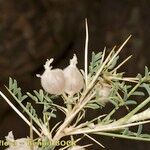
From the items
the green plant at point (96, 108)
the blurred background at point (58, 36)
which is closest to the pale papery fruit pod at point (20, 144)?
the green plant at point (96, 108)

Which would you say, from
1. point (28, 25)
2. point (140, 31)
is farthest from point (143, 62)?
point (28, 25)

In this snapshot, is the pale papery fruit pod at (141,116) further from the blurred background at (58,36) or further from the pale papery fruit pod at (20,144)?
the blurred background at (58,36)

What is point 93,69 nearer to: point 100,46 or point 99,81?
point 99,81

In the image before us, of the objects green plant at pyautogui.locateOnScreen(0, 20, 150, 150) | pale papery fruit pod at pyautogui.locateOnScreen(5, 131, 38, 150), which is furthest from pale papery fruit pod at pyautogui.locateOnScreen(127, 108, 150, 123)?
pale papery fruit pod at pyautogui.locateOnScreen(5, 131, 38, 150)

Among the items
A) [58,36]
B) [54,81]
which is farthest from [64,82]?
[58,36]

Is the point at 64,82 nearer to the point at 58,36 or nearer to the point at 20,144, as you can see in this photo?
the point at 20,144

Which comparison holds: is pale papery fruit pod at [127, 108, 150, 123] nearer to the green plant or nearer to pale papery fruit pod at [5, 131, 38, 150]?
the green plant
